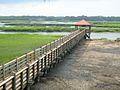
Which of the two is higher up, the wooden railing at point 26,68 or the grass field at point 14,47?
the wooden railing at point 26,68

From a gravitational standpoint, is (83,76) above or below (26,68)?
below

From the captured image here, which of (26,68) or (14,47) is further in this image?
(14,47)

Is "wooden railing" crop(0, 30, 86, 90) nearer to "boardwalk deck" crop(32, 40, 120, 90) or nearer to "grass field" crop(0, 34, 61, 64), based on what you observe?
"boardwalk deck" crop(32, 40, 120, 90)

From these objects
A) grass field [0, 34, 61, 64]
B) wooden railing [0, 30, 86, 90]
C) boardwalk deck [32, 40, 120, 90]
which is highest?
wooden railing [0, 30, 86, 90]

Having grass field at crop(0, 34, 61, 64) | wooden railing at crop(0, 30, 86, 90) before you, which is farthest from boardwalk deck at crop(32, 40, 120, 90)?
grass field at crop(0, 34, 61, 64)

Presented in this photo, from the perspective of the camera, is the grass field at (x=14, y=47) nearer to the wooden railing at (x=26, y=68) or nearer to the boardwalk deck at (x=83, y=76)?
the wooden railing at (x=26, y=68)

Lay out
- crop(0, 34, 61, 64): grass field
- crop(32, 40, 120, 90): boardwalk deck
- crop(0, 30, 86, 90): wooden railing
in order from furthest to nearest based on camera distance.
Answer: crop(0, 34, 61, 64): grass field < crop(32, 40, 120, 90): boardwalk deck < crop(0, 30, 86, 90): wooden railing

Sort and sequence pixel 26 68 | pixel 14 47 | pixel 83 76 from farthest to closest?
pixel 14 47
pixel 83 76
pixel 26 68

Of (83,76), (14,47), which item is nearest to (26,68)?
(83,76)

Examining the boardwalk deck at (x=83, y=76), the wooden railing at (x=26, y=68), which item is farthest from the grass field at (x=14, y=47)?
the boardwalk deck at (x=83, y=76)

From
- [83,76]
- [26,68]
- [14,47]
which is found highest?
[26,68]

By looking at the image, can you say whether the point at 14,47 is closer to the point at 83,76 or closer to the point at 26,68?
the point at 83,76

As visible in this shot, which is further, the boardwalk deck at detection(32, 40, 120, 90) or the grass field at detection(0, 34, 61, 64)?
the grass field at detection(0, 34, 61, 64)

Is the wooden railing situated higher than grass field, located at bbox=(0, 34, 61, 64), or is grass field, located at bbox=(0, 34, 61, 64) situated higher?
the wooden railing
